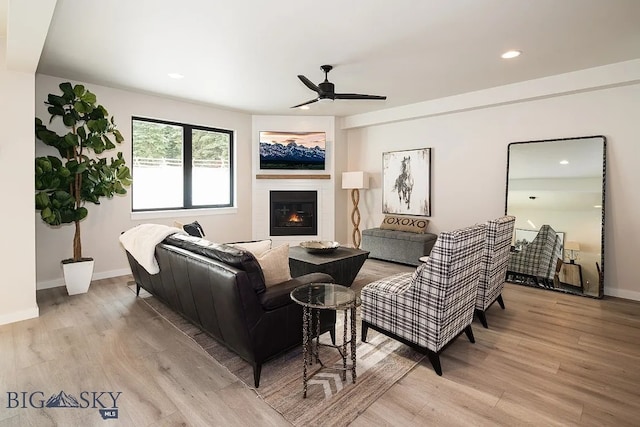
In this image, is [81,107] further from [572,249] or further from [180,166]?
[572,249]

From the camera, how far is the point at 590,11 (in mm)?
2545

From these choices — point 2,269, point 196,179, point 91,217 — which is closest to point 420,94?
point 196,179

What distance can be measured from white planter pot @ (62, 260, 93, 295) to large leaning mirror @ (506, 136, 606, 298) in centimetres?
547

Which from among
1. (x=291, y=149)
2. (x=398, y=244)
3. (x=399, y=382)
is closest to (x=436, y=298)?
(x=399, y=382)

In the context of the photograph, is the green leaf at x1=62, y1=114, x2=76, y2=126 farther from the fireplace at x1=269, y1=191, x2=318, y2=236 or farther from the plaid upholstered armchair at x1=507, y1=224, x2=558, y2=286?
the plaid upholstered armchair at x1=507, y1=224, x2=558, y2=286

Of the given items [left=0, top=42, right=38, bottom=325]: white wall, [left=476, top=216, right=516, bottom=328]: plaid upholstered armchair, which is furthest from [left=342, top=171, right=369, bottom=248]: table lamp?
[left=0, top=42, right=38, bottom=325]: white wall

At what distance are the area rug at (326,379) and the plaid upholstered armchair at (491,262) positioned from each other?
907 mm

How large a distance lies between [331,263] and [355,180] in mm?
2702

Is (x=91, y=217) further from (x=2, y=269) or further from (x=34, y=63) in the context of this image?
(x=34, y=63)

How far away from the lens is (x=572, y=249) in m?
4.10

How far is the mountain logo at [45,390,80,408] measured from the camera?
1.96 m

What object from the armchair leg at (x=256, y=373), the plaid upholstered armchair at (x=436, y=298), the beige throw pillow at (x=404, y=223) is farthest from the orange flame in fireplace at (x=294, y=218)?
the armchair leg at (x=256, y=373)

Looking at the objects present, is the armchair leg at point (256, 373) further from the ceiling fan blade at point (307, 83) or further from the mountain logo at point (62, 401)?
the ceiling fan blade at point (307, 83)

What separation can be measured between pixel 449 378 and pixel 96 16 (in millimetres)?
3862
